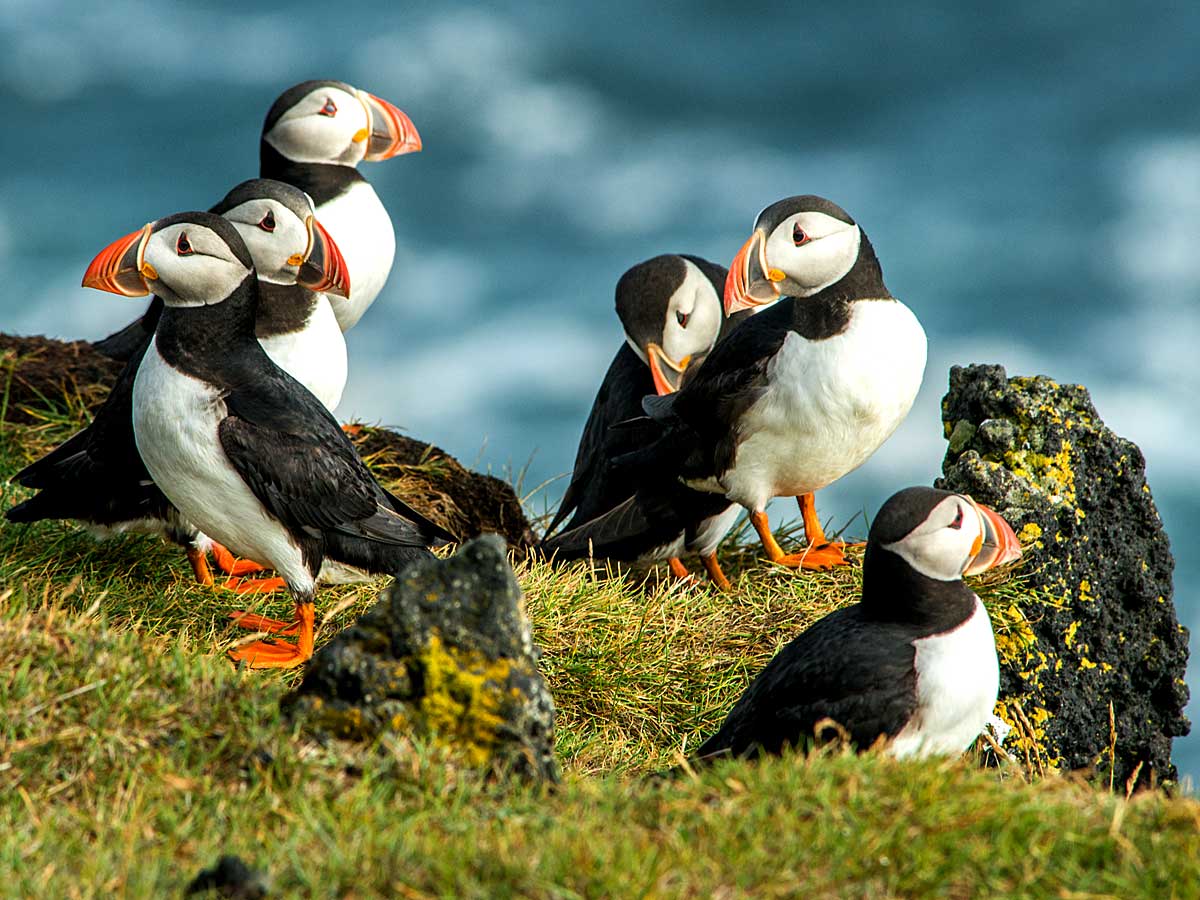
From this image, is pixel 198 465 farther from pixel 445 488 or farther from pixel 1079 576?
pixel 1079 576

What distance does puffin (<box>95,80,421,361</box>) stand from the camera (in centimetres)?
838

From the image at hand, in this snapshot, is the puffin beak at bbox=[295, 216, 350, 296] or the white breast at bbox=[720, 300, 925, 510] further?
the puffin beak at bbox=[295, 216, 350, 296]

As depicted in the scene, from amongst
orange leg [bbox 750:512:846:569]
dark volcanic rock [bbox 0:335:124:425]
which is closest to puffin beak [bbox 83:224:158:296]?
dark volcanic rock [bbox 0:335:124:425]

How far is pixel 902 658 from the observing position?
4.43 metres

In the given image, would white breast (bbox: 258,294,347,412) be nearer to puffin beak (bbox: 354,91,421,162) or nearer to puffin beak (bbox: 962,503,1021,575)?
puffin beak (bbox: 354,91,421,162)

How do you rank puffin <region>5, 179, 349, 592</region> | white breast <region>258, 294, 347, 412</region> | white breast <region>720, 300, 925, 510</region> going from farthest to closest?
1. white breast <region>258, 294, 347, 412</region>
2. white breast <region>720, 300, 925, 510</region>
3. puffin <region>5, 179, 349, 592</region>

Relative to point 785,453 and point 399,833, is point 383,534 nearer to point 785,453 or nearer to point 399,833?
point 785,453

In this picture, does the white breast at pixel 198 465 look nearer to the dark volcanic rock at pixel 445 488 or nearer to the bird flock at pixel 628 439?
the bird flock at pixel 628 439

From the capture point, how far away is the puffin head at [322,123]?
8500 mm

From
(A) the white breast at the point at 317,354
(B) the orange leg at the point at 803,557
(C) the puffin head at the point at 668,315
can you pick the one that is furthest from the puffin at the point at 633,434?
(A) the white breast at the point at 317,354

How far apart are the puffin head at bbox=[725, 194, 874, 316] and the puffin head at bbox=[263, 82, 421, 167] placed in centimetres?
328

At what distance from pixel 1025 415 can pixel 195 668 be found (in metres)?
4.34

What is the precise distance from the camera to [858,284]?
20.9 ft

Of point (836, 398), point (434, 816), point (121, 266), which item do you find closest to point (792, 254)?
point (836, 398)
